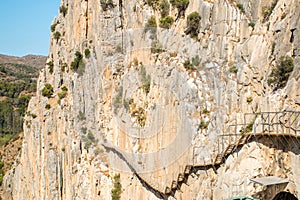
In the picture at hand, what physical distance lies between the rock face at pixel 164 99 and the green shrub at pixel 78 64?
4.8 inches

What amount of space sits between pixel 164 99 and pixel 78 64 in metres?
11.6

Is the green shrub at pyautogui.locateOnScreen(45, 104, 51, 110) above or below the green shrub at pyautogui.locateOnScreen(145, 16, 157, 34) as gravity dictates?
below

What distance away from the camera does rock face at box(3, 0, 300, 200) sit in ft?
45.1

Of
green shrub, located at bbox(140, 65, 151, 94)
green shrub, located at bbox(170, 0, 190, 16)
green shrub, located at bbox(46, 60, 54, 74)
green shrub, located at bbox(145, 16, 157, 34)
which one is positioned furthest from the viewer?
green shrub, located at bbox(46, 60, 54, 74)

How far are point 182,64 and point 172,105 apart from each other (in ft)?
7.07

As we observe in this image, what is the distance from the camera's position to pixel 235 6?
17.0m

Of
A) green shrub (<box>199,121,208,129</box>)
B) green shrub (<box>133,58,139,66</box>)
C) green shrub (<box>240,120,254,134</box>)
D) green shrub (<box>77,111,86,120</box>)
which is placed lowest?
green shrub (<box>77,111,86,120</box>)

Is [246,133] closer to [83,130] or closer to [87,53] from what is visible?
[83,130]

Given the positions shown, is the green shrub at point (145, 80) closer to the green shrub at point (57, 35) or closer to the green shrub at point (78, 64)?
the green shrub at point (78, 64)

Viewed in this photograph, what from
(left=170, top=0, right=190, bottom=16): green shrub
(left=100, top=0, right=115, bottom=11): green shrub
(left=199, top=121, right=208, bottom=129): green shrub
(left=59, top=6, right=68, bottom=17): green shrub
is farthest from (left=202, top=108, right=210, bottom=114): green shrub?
(left=59, top=6, right=68, bottom=17): green shrub

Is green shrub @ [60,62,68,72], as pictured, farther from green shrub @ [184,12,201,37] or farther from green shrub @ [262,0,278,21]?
green shrub @ [262,0,278,21]

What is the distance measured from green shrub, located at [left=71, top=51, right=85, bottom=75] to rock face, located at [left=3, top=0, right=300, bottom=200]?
121 mm

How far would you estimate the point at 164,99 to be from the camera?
1873 centimetres

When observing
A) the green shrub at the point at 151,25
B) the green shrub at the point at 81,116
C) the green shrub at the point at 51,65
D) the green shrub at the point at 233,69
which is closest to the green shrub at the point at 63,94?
the green shrub at the point at 81,116
